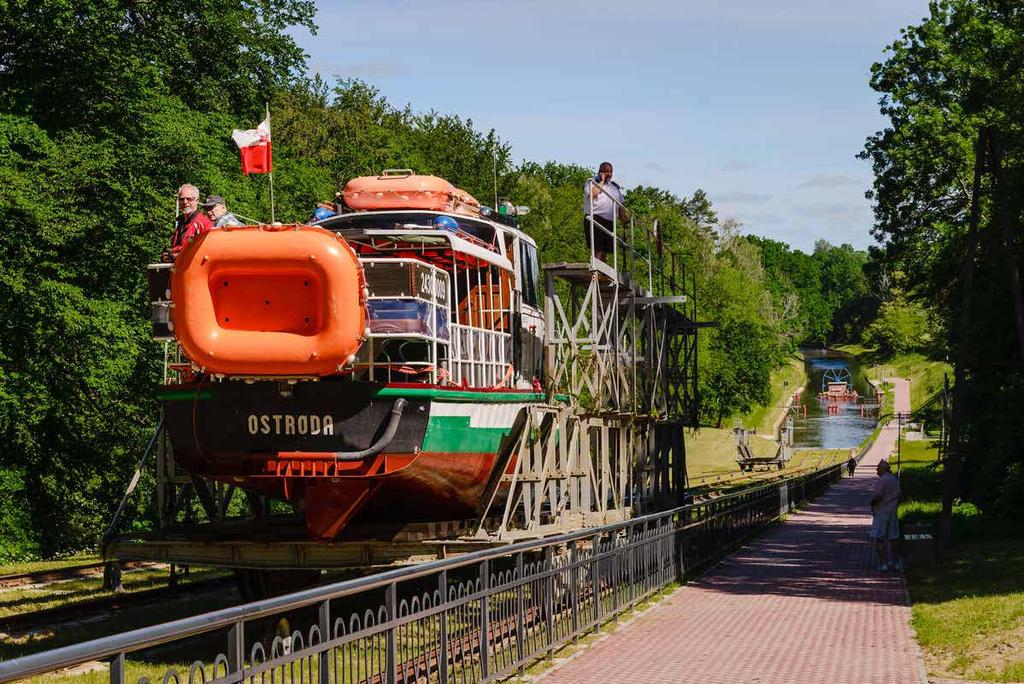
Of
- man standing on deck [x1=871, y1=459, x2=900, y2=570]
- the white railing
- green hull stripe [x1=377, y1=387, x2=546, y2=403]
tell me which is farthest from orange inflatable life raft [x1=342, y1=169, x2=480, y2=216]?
man standing on deck [x1=871, y1=459, x2=900, y2=570]

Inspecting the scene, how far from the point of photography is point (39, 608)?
17.7 m

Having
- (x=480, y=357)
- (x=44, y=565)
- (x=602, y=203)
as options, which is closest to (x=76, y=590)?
(x=44, y=565)

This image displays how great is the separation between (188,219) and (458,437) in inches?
152

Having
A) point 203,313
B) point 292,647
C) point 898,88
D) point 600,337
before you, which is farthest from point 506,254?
point 898,88

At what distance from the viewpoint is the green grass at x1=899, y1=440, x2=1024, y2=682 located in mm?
12031

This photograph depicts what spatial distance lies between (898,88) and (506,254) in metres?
33.2

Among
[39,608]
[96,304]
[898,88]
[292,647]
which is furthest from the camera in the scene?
[898,88]

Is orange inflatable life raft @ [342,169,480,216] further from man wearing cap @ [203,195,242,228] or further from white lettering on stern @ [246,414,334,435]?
white lettering on stern @ [246,414,334,435]

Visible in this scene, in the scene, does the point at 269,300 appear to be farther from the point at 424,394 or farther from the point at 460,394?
the point at 460,394

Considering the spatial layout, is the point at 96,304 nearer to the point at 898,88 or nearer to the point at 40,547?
the point at 40,547

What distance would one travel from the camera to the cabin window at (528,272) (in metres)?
18.7

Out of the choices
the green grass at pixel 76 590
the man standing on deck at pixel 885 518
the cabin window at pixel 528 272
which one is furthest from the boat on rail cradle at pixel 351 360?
the man standing on deck at pixel 885 518

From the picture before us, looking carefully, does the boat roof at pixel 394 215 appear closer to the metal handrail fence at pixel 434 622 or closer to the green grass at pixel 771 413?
the metal handrail fence at pixel 434 622

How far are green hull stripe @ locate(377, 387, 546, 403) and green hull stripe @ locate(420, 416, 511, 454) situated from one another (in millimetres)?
244
